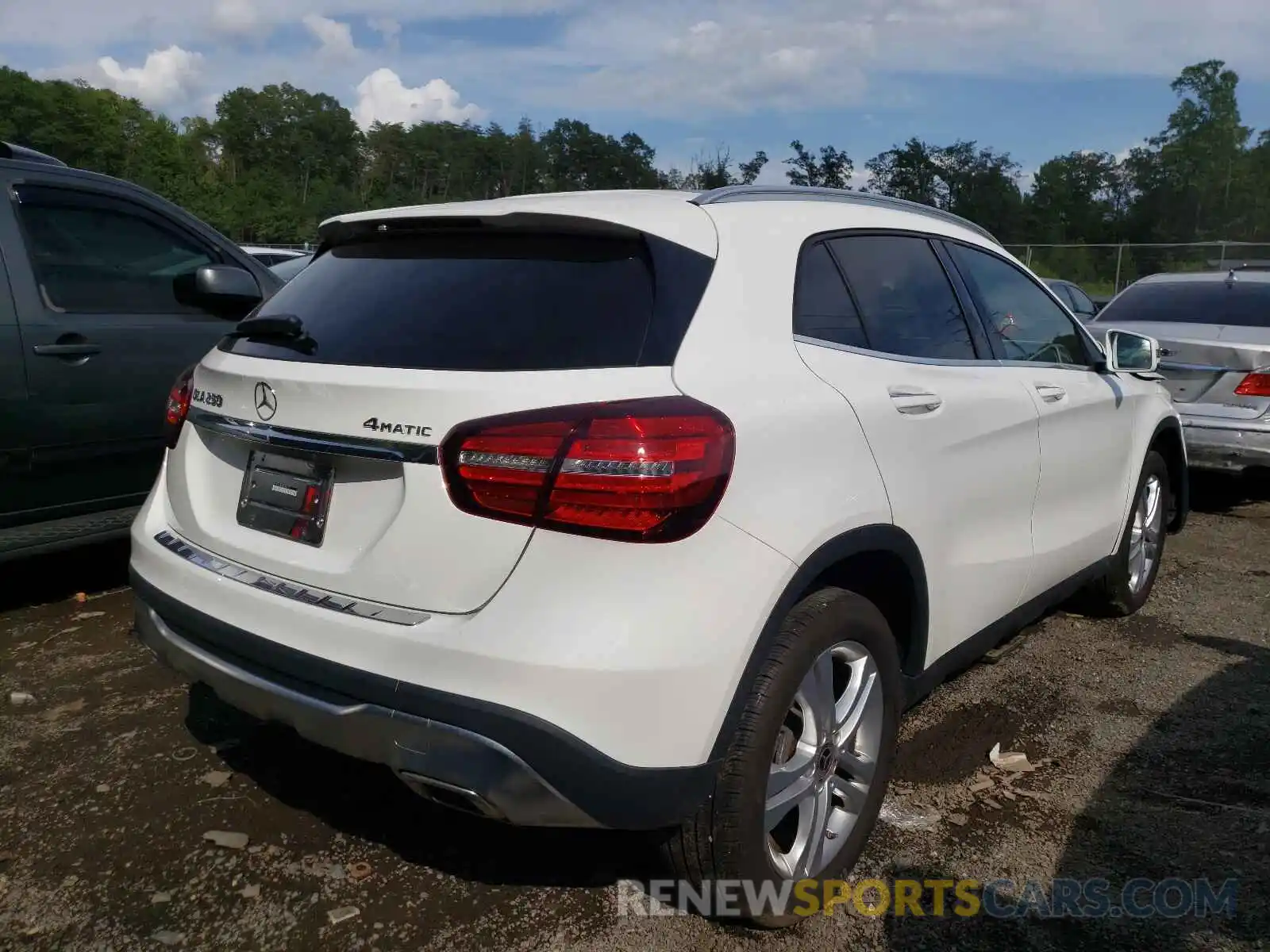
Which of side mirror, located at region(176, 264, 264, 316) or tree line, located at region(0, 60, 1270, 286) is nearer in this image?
side mirror, located at region(176, 264, 264, 316)

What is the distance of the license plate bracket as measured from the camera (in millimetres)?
2307

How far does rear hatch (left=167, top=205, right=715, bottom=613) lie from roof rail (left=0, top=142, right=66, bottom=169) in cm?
249

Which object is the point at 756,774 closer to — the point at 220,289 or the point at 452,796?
the point at 452,796

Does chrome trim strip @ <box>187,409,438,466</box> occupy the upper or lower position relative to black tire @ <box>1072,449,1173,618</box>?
upper

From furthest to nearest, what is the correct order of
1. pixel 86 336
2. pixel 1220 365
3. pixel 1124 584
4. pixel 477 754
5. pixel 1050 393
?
1. pixel 1220 365
2. pixel 1124 584
3. pixel 86 336
4. pixel 1050 393
5. pixel 477 754

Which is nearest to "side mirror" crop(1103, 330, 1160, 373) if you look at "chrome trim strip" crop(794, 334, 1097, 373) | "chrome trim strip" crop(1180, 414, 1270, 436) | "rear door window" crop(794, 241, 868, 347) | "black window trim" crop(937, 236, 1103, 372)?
"black window trim" crop(937, 236, 1103, 372)

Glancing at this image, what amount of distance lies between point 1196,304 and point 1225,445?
1351mm

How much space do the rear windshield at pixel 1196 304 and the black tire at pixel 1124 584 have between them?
2410 mm

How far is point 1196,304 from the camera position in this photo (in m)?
7.18

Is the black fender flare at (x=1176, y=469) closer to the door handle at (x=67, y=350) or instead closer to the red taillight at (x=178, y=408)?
the red taillight at (x=178, y=408)

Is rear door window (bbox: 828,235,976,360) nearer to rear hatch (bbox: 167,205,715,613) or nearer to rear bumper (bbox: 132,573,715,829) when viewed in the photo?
rear hatch (bbox: 167,205,715,613)

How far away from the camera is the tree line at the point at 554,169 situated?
46.7 metres

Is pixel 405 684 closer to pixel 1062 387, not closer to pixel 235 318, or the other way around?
pixel 1062 387

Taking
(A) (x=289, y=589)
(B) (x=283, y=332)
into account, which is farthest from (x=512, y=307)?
(A) (x=289, y=589)
